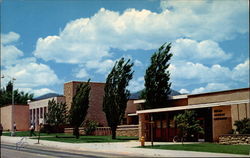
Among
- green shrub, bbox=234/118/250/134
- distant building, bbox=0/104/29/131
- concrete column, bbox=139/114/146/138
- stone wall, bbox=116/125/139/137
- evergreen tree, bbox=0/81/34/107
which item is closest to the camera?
green shrub, bbox=234/118/250/134

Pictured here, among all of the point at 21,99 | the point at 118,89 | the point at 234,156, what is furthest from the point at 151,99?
the point at 21,99

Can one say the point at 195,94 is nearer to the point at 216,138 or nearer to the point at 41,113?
the point at 216,138

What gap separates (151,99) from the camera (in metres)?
43.8

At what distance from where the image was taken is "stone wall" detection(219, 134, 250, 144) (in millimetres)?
27594

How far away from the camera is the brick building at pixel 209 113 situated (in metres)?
30.8

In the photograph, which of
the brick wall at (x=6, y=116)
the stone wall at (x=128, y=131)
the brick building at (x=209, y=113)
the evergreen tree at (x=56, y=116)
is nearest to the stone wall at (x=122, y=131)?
the stone wall at (x=128, y=131)

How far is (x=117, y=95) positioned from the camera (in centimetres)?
3912

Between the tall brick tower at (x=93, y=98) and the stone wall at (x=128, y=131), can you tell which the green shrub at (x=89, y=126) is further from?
the tall brick tower at (x=93, y=98)

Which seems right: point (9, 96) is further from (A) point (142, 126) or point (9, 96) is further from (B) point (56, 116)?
(A) point (142, 126)

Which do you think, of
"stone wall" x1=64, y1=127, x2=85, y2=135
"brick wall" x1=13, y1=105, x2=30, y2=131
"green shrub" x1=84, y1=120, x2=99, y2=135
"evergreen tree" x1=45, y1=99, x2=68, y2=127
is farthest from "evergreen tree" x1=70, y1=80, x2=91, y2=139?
"brick wall" x1=13, y1=105, x2=30, y2=131

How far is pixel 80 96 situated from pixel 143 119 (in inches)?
295

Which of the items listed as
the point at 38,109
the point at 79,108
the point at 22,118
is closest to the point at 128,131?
the point at 79,108

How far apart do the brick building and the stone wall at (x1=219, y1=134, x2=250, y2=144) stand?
1.88 m

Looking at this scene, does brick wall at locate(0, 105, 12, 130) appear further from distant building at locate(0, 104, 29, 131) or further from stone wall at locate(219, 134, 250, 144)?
stone wall at locate(219, 134, 250, 144)
